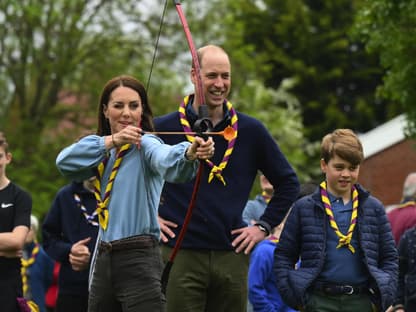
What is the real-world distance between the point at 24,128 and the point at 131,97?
73.9ft

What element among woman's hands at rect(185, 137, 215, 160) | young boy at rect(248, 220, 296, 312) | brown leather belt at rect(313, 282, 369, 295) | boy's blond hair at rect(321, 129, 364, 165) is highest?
woman's hands at rect(185, 137, 215, 160)

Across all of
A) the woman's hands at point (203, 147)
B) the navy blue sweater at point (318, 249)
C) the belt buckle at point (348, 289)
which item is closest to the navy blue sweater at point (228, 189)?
the navy blue sweater at point (318, 249)

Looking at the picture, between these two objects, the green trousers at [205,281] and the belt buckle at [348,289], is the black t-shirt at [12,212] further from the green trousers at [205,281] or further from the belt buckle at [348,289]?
the belt buckle at [348,289]

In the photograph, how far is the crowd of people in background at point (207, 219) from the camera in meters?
6.25

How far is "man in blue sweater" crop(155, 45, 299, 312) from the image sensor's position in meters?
7.22

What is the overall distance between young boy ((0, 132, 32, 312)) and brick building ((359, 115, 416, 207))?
83.8 ft

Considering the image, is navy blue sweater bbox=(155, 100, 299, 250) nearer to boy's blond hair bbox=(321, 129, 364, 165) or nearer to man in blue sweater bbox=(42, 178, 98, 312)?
boy's blond hair bbox=(321, 129, 364, 165)

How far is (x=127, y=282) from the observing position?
6.14 m

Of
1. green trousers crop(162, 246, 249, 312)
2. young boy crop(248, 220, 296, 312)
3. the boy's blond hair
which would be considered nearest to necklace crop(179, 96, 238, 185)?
green trousers crop(162, 246, 249, 312)

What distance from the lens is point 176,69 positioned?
29438 mm

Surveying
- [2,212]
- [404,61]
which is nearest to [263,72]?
[404,61]

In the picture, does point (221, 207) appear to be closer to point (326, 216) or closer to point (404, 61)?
point (326, 216)

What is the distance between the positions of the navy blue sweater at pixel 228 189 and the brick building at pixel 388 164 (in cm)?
2572

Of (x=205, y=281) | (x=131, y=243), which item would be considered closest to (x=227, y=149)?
Answer: (x=205, y=281)
